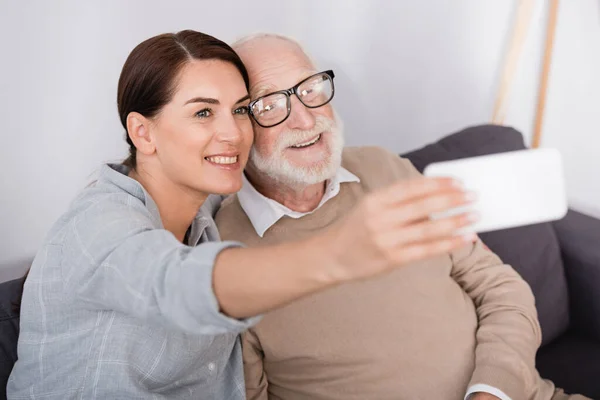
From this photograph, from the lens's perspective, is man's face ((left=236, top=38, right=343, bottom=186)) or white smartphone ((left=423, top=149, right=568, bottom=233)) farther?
man's face ((left=236, top=38, right=343, bottom=186))

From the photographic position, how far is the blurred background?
4.63 feet

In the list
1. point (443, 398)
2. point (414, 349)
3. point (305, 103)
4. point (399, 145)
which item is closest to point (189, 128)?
point (305, 103)

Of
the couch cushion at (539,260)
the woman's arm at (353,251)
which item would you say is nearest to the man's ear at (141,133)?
the woman's arm at (353,251)

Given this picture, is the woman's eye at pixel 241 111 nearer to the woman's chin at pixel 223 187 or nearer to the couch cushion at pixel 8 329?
the woman's chin at pixel 223 187

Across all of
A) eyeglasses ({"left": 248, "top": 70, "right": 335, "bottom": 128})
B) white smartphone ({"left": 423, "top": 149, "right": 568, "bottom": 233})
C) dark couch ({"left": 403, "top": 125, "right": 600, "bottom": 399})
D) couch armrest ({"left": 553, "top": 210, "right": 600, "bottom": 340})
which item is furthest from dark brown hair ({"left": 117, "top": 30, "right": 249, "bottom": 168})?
couch armrest ({"left": 553, "top": 210, "right": 600, "bottom": 340})

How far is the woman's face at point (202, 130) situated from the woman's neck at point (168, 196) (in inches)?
0.5

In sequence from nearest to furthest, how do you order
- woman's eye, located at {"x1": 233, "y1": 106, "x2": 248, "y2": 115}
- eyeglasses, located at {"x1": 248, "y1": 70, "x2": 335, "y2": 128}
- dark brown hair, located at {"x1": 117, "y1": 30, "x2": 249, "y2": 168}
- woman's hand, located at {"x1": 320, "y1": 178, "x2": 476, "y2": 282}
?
woman's hand, located at {"x1": 320, "y1": 178, "x2": 476, "y2": 282}
dark brown hair, located at {"x1": 117, "y1": 30, "x2": 249, "y2": 168}
woman's eye, located at {"x1": 233, "y1": 106, "x2": 248, "y2": 115}
eyeglasses, located at {"x1": 248, "y1": 70, "x2": 335, "y2": 128}

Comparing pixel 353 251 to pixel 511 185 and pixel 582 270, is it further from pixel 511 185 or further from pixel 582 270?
pixel 582 270

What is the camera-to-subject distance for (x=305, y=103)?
1392 millimetres

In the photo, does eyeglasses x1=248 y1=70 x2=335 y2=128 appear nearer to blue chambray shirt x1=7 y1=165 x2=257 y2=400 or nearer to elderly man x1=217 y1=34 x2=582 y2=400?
elderly man x1=217 y1=34 x2=582 y2=400

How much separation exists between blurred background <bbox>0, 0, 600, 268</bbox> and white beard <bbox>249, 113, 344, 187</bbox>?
0.38 meters

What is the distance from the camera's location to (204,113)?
1.11 meters

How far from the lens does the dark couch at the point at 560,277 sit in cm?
164

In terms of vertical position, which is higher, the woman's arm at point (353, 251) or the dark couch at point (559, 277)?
the woman's arm at point (353, 251)
